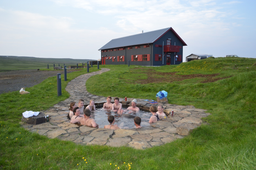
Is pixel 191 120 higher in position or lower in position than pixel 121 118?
higher

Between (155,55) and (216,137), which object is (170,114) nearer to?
(216,137)

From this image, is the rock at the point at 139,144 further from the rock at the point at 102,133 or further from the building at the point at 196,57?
the building at the point at 196,57

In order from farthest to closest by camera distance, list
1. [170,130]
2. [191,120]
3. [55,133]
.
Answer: [191,120], [170,130], [55,133]

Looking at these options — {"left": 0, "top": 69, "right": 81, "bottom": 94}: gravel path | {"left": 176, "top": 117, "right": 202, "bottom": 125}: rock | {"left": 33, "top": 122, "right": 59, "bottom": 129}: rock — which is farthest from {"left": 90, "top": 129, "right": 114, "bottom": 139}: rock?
{"left": 0, "top": 69, "right": 81, "bottom": 94}: gravel path

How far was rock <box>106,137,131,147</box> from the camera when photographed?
3.88 m

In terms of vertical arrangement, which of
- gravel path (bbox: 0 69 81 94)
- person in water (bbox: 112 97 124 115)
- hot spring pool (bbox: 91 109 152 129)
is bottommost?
hot spring pool (bbox: 91 109 152 129)

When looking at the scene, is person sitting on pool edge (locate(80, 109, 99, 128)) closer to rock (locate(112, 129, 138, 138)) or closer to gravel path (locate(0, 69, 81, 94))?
rock (locate(112, 129, 138, 138))

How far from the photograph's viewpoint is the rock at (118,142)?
12.7 feet

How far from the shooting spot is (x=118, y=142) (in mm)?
4008

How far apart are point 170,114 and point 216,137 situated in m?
2.41

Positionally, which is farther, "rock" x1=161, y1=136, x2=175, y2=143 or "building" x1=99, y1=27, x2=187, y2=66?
"building" x1=99, y1=27, x2=187, y2=66

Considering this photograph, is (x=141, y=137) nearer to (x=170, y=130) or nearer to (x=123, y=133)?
(x=123, y=133)

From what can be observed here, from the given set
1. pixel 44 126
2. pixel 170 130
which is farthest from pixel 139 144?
pixel 44 126

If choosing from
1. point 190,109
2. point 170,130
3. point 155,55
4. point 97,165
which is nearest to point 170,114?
point 190,109
